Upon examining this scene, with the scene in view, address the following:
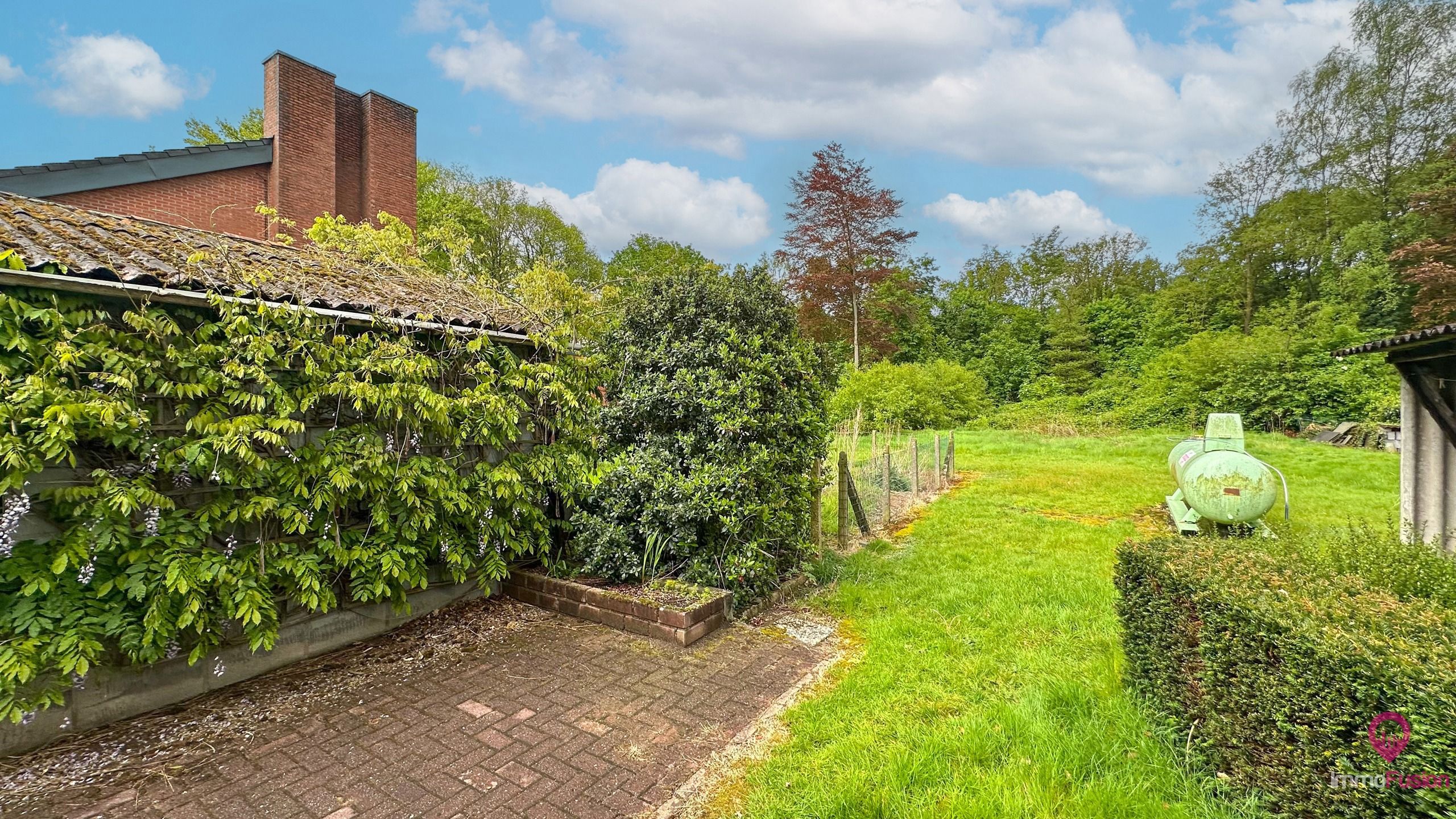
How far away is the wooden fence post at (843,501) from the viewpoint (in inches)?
256

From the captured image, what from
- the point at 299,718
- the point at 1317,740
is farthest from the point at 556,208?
the point at 1317,740

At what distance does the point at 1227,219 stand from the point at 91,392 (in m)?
32.9

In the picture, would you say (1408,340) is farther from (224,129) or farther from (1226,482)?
(224,129)

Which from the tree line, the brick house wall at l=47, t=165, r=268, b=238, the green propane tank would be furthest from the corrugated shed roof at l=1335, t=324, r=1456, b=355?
the brick house wall at l=47, t=165, r=268, b=238

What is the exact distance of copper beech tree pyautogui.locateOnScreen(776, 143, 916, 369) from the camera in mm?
24984

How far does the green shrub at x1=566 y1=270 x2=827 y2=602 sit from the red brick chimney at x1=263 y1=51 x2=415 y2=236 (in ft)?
37.8

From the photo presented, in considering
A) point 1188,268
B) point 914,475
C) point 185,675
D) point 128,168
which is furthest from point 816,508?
point 1188,268

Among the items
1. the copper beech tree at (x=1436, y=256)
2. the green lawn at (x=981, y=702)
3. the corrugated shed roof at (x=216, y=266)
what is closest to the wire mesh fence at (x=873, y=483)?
the green lawn at (x=981, y=702)

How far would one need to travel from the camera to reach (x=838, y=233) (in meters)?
25.4

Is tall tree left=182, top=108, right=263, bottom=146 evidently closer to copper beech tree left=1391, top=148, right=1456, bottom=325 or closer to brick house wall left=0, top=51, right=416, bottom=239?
brick house wall left=0, top=51, right=416, bottom=239

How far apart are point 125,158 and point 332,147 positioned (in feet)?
11.9

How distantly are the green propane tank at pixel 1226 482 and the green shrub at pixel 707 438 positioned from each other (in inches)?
172

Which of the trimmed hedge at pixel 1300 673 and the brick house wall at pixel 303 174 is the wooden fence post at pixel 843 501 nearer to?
the trimmed hedge at pixel 1300 673

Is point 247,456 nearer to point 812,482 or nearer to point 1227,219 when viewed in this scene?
point 812,482
